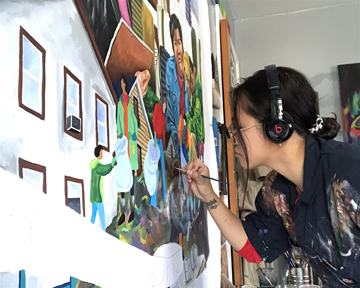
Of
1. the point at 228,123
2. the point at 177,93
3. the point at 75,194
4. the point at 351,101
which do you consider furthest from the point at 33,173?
the point at 351,101

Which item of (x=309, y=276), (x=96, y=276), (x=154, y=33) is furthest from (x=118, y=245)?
(x=309, y=276)

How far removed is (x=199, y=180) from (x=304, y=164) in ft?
1.02

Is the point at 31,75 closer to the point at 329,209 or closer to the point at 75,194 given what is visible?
the point at 75,194

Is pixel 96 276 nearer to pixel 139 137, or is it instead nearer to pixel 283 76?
pixel 139 137

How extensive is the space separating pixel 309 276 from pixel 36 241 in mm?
1934

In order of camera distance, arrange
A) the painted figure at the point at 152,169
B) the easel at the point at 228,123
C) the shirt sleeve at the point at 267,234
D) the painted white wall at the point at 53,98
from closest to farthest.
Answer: the painted white wall at the point at 53,98 < the painted figure at the point at 152,169 < the shirt sleeve at the point at 267,234 < the easel at the point at 228,123

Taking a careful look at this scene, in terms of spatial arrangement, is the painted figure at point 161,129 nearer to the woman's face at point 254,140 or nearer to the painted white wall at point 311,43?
the woman's face at point 254,140

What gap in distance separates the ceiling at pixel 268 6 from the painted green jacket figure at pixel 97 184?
7.58ft

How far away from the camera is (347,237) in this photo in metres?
0.85

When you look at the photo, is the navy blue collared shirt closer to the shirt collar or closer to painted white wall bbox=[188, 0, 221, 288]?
the shirt collar

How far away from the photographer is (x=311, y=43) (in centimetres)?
263

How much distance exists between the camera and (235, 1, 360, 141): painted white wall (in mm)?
2553

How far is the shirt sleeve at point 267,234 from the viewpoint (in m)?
1.12

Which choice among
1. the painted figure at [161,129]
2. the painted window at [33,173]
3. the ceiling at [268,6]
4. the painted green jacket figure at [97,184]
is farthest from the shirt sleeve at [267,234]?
the ceiling at [268,6]
